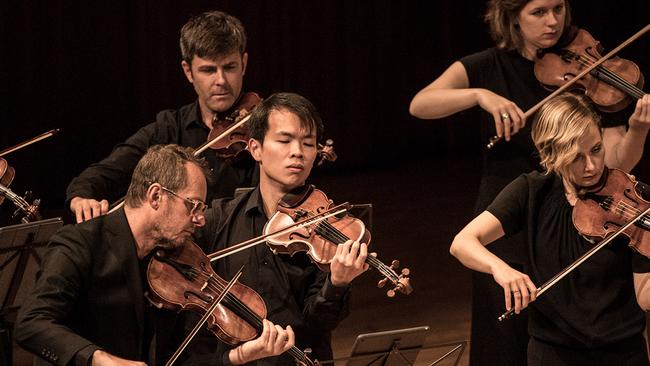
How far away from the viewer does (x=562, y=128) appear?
283cm

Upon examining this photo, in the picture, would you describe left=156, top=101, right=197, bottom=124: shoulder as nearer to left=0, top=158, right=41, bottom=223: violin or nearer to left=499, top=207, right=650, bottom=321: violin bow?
left=0, top=158, right=41, bottom=223: violin

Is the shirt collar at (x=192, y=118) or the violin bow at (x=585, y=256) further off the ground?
the shirt collar at (x=192, y=118)

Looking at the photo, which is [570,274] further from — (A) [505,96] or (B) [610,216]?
(A) [505,96]

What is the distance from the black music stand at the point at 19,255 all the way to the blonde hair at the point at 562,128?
1462 mm

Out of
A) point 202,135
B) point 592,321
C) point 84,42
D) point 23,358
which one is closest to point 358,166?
point 84,42

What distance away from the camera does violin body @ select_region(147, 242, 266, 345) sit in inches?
106

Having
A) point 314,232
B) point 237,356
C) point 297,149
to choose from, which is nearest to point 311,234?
point 314,232

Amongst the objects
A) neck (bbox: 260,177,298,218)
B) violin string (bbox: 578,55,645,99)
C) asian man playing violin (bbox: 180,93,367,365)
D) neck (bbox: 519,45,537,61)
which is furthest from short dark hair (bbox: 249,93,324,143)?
violin string (bbox: 578,55,645,99)

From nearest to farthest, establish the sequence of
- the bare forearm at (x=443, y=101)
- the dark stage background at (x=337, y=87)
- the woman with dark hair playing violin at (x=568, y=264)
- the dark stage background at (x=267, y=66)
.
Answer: the woman with dark hair playing violin at (x=568, y=264) < the bare forearm at (x=443, y=101) < the dark stage background at (x=337, y=87) < the dark stage background at (x=267, y=66)

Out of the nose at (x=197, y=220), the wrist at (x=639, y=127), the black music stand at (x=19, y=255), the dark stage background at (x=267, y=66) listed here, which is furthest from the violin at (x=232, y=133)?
the dark stage background at (x=267, y=66)

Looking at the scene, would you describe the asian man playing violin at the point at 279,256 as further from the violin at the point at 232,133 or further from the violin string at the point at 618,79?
the violin string at the point at 618,79

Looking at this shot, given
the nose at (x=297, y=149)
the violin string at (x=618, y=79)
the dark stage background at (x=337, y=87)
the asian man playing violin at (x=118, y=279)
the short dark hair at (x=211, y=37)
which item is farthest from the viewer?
the dark stage background at (x=337, y=87)

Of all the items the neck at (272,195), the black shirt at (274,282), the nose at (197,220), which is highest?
the nose at (197,220)

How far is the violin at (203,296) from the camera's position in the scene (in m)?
2.71
